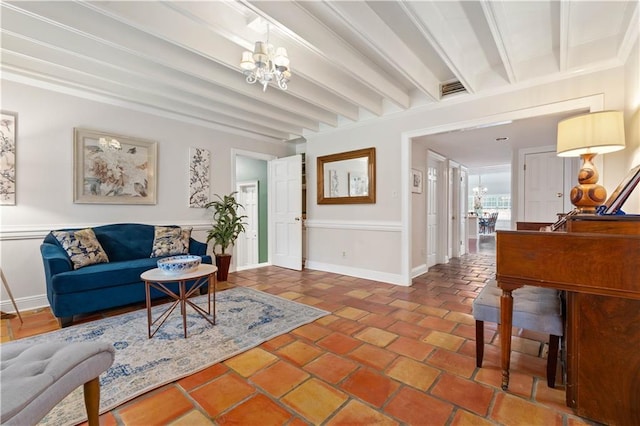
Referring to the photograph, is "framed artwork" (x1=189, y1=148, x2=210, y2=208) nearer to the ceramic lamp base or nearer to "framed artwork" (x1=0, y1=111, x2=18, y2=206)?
"framed artwork" (x1=0, y1=111, x2=18, y2=206)

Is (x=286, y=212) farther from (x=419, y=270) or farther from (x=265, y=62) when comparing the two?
(x=265, y=62)

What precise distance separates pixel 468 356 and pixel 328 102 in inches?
125

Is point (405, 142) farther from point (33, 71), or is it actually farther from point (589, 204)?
point (33, 71)

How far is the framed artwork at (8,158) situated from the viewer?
278 centimetres

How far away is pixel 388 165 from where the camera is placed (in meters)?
4.02

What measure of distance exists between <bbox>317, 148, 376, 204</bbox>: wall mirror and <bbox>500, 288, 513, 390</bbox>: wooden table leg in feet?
8.80

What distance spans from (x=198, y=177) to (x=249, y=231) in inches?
96.4

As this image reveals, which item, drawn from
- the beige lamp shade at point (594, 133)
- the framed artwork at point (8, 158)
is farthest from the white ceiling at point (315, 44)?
the beige lamp shade at point (594, 133)

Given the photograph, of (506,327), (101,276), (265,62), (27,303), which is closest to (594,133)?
(506,327)

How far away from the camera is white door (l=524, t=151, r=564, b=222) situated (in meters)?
4.73

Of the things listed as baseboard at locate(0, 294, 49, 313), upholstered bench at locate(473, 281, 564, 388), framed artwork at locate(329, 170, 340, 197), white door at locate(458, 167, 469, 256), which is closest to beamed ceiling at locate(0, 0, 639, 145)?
framed artwork at locate(329, 170, 340, 197)

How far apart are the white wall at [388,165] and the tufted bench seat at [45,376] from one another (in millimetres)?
3420

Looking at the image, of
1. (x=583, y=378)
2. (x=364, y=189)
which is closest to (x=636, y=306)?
(x=583, y=378)

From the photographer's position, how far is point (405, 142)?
151 inches
